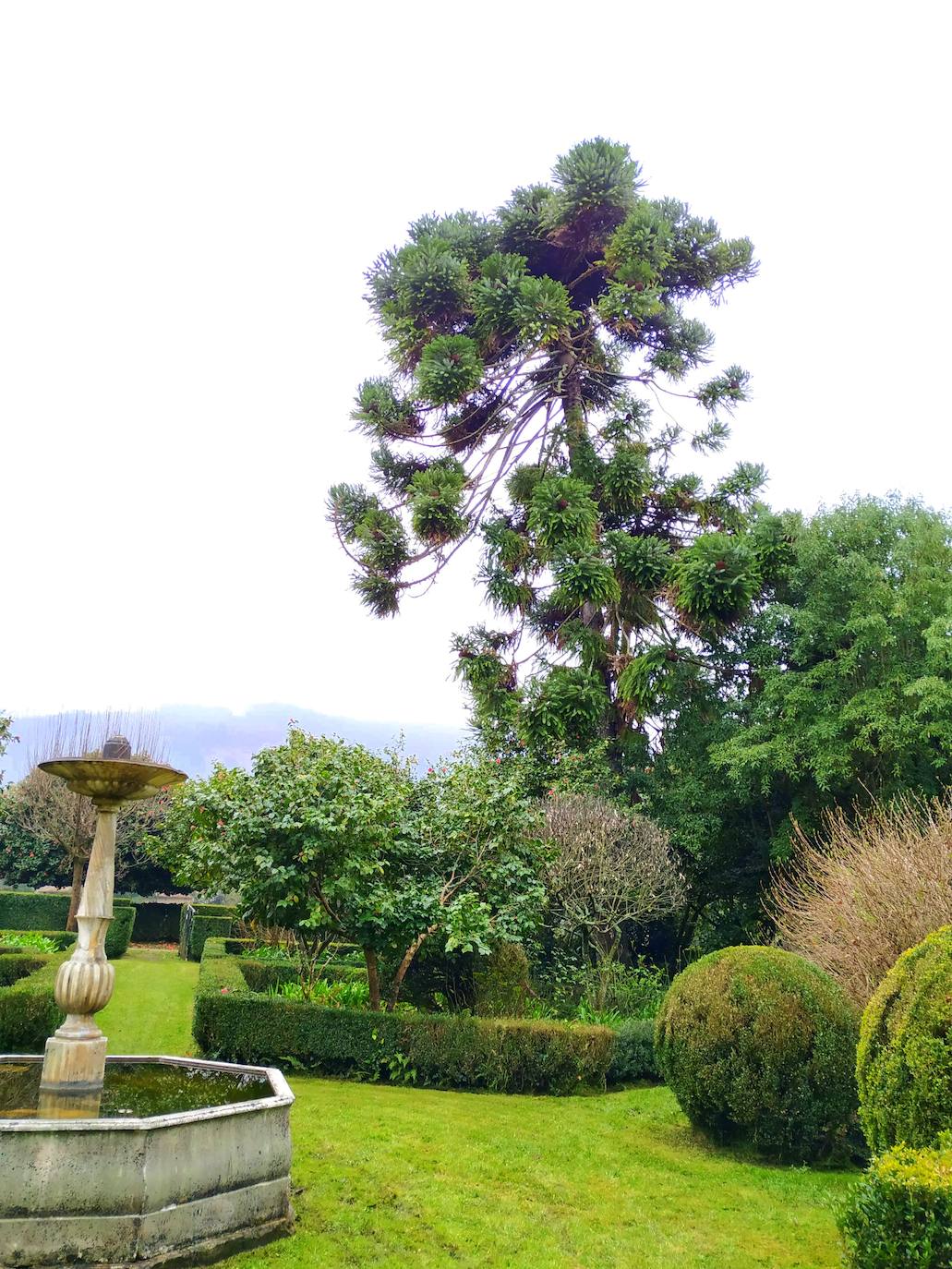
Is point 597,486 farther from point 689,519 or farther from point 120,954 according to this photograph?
point 120,954

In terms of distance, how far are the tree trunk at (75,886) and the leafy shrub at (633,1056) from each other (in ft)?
60.8

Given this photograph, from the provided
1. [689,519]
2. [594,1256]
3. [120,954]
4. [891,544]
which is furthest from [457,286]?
[120,954]

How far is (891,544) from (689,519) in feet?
12.6

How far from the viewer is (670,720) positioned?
18.5 metres

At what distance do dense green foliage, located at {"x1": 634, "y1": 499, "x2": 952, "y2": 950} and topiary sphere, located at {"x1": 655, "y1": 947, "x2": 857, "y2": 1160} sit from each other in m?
7.27

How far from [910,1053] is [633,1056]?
5.99 meters

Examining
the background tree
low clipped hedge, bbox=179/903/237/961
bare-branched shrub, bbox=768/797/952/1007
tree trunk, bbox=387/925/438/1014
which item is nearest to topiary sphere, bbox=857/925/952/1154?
bare-branched shrub, bbox=768/797/952/1007

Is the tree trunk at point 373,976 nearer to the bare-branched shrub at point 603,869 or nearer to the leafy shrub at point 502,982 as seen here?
the leafy shrub at point 502,982

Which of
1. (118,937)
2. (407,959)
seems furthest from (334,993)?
(118,937)

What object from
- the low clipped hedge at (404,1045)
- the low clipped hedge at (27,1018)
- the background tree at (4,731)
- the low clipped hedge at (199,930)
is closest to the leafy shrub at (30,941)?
the low clipped hedge at (199,930)

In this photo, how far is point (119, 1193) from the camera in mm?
4543

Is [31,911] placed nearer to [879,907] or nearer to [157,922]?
[157,922]

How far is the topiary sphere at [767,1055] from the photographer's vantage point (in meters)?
7.72

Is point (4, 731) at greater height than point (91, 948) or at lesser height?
greater
